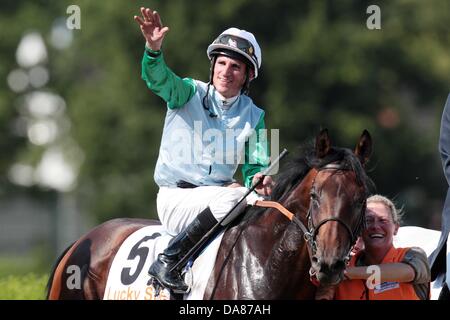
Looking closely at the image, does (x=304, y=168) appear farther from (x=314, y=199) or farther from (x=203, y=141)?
(x=203, y=141)

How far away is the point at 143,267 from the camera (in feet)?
25.1

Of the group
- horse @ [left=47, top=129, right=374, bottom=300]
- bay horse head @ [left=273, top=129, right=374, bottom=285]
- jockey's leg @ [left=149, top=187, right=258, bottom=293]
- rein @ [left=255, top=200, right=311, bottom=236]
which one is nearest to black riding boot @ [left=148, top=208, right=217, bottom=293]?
jockey's leg @ [left=149, top=187, right=258, bottom=293]

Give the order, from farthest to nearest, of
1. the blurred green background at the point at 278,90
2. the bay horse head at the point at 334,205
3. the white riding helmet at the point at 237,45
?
the blurred green background at the point at 278,90 → the white riding helmet at the point at 237,45 → the bay horse head at the point at 334,205

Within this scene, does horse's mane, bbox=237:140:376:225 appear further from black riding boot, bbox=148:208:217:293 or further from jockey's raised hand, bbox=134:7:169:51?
jockey's raised hand, bbox=134:7:169:51

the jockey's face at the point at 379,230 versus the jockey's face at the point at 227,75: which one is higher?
the jockey's face at the point at 227,75

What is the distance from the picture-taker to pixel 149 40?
288 inches

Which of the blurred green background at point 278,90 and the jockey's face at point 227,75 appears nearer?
the jockey's face at point 227,75

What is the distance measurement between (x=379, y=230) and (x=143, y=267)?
1655mm

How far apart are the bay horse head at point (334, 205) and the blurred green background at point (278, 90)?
18543 millimetres

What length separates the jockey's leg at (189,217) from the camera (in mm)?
7258

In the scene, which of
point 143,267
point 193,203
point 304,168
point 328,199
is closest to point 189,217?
point 193,203

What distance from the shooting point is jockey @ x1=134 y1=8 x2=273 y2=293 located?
732cm

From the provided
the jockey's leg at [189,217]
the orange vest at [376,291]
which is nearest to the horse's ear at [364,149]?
the orange vest at [376,291]

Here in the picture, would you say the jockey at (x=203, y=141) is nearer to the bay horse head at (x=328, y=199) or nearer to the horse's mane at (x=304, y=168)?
the horse's mane at (x=304, y=168)
